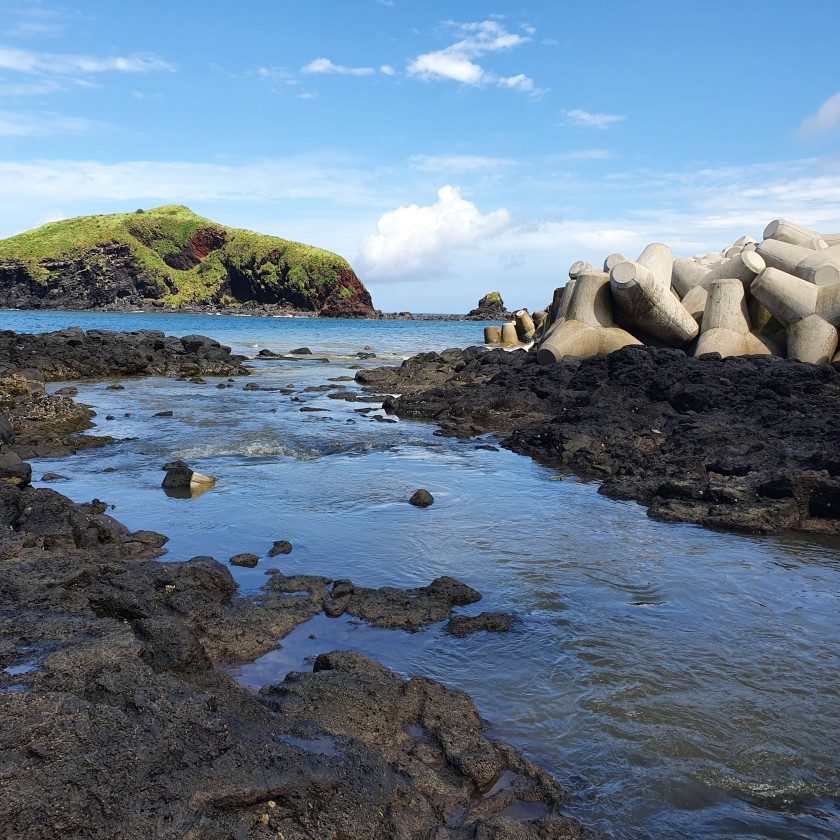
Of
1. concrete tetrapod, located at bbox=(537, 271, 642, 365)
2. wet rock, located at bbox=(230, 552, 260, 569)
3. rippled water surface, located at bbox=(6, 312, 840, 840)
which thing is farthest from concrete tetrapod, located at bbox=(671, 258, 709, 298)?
wet rock, located at bbox=(230, 552, 260, 569)

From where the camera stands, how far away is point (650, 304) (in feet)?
66.6

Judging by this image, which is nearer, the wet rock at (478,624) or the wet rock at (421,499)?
the wet rock at (478,624)

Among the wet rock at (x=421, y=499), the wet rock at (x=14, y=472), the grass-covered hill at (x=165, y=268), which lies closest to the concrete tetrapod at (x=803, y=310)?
the wet rock at (x=421, y=499)

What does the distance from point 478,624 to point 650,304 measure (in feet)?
53.3

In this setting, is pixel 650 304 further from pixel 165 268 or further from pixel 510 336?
pixel 165 268

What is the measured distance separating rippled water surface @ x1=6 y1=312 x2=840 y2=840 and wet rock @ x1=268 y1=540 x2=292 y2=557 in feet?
0.33

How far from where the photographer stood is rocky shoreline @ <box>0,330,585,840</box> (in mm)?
3102

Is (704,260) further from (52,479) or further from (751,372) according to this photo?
Result: (52,479)

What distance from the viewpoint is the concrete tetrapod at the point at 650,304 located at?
20016mm

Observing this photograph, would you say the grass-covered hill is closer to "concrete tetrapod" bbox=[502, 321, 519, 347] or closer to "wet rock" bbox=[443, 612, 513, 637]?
"concrete tetrapod" bbox=[502, 321, 519, 347]

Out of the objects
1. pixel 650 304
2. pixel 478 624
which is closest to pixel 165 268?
pixel 650 304

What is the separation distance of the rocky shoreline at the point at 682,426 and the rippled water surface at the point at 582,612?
696 millimetres

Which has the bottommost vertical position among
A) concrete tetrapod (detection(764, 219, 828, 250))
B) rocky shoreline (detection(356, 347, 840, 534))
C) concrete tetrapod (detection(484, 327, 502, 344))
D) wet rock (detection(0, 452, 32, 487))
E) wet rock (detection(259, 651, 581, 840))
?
wet rock (detection(259, 651, 581, 840))

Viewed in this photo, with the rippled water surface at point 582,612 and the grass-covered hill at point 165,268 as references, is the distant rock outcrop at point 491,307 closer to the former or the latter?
the grass-covered hill at point 165,268
